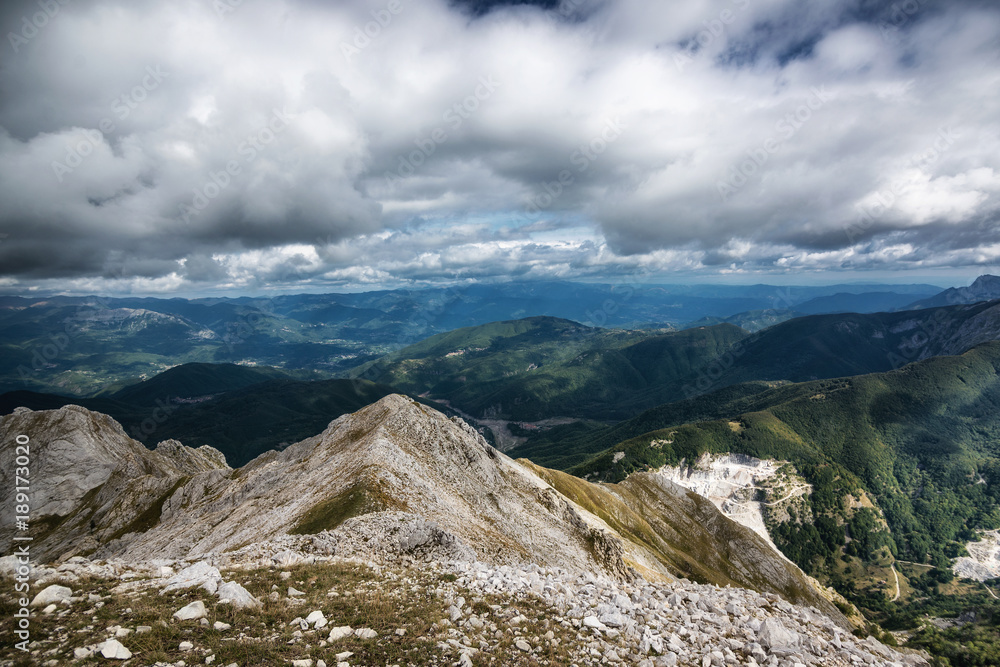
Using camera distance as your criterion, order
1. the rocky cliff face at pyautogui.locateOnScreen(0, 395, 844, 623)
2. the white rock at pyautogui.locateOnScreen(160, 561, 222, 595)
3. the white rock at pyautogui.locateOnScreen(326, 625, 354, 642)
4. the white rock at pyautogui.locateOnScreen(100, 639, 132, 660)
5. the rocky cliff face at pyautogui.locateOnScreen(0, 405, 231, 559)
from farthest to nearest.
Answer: the rocky cliff face at pyautogui.locateOnScreen(0, 405, 231, 559) < the rocky cliff face at pyautogui.locateOnScreen(0, 395, 844, 623) < the white rock at pyautogui.locateOnScreen(160, 561, 222, 595) < the white rock at pyautogui.locateOnScreen(326, 625, 354, 642) < the white rock at pyautogui.locateOnScreen(100, 639, 132, 660)

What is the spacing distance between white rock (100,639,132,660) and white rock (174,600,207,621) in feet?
10.1

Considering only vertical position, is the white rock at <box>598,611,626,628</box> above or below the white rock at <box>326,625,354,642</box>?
below

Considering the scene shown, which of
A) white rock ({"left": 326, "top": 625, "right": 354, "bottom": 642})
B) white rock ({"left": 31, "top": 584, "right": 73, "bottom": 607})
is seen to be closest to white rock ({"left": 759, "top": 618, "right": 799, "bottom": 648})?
white rock ({"left": 326, "top": 625, "right": 354, "bottom": 642})

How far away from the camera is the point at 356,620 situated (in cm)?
1866

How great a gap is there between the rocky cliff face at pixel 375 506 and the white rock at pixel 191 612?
17.3 metres

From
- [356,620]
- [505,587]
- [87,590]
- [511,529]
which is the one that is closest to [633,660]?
[505,587]

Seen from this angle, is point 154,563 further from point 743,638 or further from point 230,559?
point 743,638

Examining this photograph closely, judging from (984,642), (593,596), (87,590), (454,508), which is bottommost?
(984,642)

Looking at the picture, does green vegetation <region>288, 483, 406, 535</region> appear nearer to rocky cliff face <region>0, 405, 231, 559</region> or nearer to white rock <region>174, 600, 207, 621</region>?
white rock <region>174, 600, 207, 621</region>

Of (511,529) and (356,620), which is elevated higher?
(356,620)

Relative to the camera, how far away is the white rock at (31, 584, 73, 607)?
642 inches

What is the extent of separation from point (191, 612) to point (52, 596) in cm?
573

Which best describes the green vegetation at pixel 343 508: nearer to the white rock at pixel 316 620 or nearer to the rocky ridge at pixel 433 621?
the rocky ridge at pixel 433 621

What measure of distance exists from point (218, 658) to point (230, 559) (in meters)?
16.9
